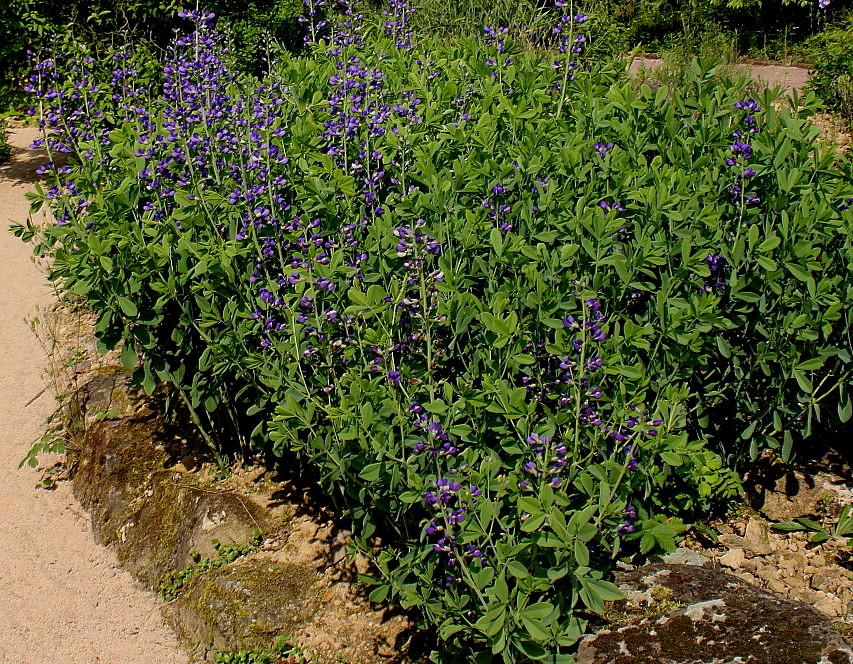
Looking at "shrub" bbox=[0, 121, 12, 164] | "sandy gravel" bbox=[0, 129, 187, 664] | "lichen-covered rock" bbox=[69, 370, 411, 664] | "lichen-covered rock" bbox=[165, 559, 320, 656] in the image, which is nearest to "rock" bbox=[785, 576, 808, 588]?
"lichen-covered rock" bbox=[69, 370, 411, 664]

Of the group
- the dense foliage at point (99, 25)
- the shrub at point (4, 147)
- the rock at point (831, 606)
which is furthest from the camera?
the shrub at point (4, 147)

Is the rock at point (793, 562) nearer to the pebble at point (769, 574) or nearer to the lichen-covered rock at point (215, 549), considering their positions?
the pebble at point (769, 574)

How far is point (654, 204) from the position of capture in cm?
316

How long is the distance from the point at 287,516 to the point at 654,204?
211cm

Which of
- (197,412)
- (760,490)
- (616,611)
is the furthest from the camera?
(197,412)

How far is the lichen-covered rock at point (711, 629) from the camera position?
8.05 ft

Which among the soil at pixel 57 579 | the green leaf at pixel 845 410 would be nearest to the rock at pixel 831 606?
the soil at pixel 57 579

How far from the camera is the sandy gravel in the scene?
3594mm

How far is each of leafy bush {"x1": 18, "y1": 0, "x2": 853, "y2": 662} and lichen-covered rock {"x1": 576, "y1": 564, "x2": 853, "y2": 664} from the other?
0.53 ft

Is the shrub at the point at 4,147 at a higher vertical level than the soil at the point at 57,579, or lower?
higher

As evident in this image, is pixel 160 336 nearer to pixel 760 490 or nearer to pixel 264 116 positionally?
pixel 264 116

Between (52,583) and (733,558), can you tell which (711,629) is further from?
(52,583)

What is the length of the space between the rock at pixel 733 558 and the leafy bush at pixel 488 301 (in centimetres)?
27

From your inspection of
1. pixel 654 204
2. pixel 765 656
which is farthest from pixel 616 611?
pixel 654 204
